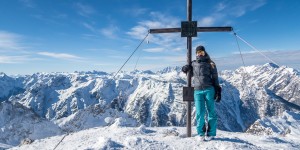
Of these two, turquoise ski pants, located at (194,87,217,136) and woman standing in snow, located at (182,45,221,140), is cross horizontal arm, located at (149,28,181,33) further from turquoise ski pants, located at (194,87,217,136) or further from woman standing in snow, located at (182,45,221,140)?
turquoise ski pants, located at (194,87,217,136)

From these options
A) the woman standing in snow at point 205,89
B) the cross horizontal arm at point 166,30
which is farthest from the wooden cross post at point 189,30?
the woman standing in snow at point 205,89

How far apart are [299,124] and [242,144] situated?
618ft

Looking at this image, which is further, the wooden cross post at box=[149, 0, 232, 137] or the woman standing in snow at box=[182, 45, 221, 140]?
the wooden cross post at box=[149, 0, 232, 137]

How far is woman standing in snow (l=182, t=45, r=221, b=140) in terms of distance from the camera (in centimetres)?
1355

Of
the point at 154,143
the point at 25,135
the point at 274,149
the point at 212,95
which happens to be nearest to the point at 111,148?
the point at 154,143

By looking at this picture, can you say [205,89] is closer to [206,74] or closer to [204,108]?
[206,74]

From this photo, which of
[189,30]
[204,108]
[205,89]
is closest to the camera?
[205,89]

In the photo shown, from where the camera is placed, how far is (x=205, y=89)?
13.6m

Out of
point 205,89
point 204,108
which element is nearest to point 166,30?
point 205,89

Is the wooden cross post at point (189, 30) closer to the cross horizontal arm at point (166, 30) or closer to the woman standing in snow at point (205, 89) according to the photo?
the cross horizontal arm at point (166, 30)

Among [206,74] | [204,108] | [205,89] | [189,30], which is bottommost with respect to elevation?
[204,108]

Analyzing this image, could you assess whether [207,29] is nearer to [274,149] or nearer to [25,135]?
[274,149]

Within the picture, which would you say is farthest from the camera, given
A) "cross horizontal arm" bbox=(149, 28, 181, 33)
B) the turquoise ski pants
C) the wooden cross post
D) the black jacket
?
"cross horizontal arm" bbox=(149, 28, 181, 33)

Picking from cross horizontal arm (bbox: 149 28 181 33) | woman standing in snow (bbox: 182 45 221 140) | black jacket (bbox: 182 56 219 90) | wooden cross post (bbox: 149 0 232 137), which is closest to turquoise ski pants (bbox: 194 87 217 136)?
woman standing in snow (bbox: 182 45 221 140)
